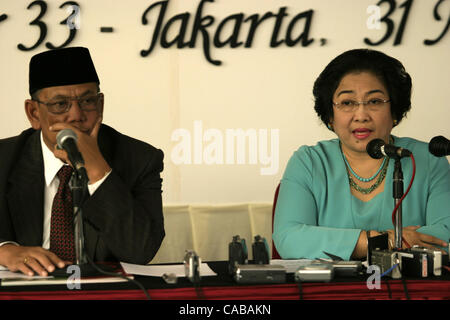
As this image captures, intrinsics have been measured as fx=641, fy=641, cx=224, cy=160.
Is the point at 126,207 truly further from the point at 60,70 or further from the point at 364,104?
the point at 364,104

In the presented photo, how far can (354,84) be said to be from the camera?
3.10 meters

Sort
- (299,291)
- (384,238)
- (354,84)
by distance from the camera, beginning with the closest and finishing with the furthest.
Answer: (299,291) → (384,238) → (354,84)

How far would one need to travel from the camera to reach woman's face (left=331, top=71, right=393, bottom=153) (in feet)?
10.00

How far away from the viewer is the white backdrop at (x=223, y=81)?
4.35m

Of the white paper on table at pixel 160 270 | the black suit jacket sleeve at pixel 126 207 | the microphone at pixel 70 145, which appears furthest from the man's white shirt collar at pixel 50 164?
the microphone at pixel 70 145

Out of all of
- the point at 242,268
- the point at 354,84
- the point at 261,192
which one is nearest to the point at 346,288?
the point at 242,268

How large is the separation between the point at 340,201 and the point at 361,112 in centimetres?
44

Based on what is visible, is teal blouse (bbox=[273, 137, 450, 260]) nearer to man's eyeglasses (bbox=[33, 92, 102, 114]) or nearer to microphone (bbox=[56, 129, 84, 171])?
man's eyeglasses (bbox=[33, 92, 102, 114])

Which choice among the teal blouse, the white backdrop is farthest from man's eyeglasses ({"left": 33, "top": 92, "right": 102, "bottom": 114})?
the white backdrop

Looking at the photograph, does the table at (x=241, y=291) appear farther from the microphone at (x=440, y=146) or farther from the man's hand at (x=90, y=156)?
the man's hand at (x=90, y=156)

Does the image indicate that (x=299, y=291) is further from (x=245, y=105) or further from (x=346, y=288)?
(x=245, y=105)

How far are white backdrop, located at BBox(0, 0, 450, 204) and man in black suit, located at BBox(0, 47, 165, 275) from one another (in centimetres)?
151
